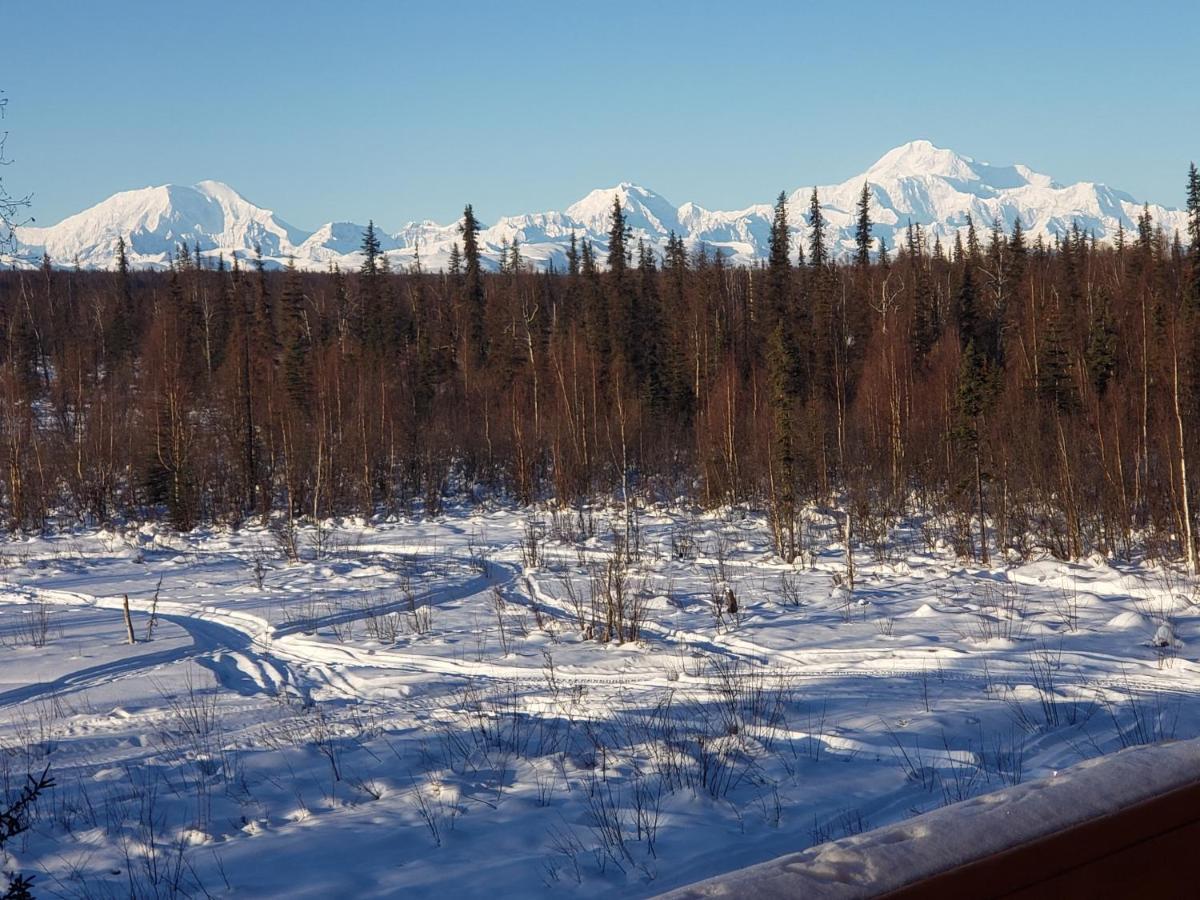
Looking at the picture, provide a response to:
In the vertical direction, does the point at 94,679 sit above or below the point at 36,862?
below

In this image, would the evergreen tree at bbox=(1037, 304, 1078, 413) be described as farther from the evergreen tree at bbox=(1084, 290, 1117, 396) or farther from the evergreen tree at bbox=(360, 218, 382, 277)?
the evergreen tree at bbox=(360, 218, 382, 277)

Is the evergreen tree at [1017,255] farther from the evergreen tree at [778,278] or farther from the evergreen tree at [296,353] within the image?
the evergreen tree at [296,353]

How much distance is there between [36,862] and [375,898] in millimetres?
2482

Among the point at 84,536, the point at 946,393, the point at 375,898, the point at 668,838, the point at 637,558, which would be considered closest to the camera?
the point at 375,898

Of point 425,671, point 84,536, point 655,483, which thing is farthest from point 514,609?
point 84,536

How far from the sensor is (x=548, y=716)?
8.48 meters

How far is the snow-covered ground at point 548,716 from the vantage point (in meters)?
5.20

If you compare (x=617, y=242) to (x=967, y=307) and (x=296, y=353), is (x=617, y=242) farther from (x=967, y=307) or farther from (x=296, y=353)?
(x=967, y=307)

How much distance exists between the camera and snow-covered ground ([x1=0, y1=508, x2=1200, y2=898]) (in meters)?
5.20

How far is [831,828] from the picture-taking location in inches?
199

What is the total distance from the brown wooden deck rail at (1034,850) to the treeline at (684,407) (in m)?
17.6

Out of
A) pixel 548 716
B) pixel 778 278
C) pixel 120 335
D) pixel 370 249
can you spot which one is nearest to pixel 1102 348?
pixel 778 278

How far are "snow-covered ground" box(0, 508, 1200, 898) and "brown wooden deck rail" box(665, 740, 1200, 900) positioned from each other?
10.0ft

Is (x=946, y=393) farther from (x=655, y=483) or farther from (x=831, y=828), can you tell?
(x=831, y=828)
